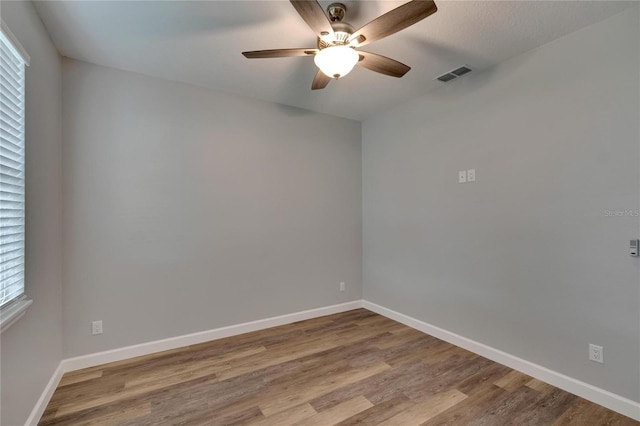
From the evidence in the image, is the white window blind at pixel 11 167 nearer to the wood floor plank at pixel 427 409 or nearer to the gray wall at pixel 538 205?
the wood floor plank at pixel 427 409

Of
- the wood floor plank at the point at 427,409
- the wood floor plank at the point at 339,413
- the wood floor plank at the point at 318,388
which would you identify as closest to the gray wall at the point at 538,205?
the wood floor plank at the point at 427,409

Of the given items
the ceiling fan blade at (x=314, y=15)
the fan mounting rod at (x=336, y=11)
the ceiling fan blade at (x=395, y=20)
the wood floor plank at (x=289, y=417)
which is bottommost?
the wood floor plank at (x=289, y=417)

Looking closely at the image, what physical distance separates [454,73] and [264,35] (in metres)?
1.71

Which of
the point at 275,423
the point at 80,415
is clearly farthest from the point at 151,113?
the point at 275,423

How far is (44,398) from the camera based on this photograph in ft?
6.32

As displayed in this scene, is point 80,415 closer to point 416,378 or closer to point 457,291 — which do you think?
point 416,378

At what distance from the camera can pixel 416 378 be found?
2.29m

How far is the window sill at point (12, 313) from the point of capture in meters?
1.37

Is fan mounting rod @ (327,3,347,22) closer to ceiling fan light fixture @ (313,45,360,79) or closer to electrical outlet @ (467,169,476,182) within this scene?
ceiling fan light fixture @ (313,45,360,79)

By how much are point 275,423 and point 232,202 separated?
201 centimetres

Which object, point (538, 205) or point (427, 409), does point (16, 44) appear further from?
point (538, 205)

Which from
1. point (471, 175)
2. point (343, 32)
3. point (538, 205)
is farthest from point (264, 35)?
point (538, 205)

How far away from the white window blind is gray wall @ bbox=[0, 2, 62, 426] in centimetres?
10

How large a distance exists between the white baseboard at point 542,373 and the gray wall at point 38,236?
10.3ft
